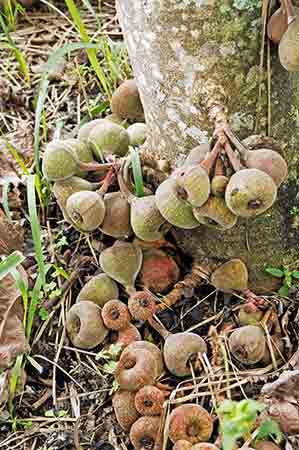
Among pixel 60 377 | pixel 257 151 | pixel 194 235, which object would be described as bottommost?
pixel 60 377

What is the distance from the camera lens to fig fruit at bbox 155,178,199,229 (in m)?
1.80

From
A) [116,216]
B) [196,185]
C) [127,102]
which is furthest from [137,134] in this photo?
[196,185]

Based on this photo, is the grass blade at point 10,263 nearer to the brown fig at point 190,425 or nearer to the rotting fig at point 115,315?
the rotting fig at point 115,315

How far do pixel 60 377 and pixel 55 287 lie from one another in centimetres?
32

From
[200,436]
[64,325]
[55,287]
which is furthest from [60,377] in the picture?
[200,436]

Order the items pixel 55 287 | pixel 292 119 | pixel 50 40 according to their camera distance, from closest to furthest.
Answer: pixel 292 119
pixel 55 287
pixel 50 40

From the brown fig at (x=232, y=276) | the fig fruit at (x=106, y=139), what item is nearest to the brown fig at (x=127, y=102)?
the fig fruit at (x=106, y=139)

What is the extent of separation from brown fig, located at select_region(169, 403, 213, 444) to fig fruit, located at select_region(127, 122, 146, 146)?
0.89 m

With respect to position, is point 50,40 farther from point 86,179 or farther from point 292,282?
point 292,282

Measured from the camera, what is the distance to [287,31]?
164 centimetres

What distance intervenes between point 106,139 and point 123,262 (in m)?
0.38

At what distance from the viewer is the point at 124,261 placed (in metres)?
2.07

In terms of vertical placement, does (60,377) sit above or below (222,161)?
below

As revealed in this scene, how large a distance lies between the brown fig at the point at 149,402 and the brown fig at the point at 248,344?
0.25 metres
